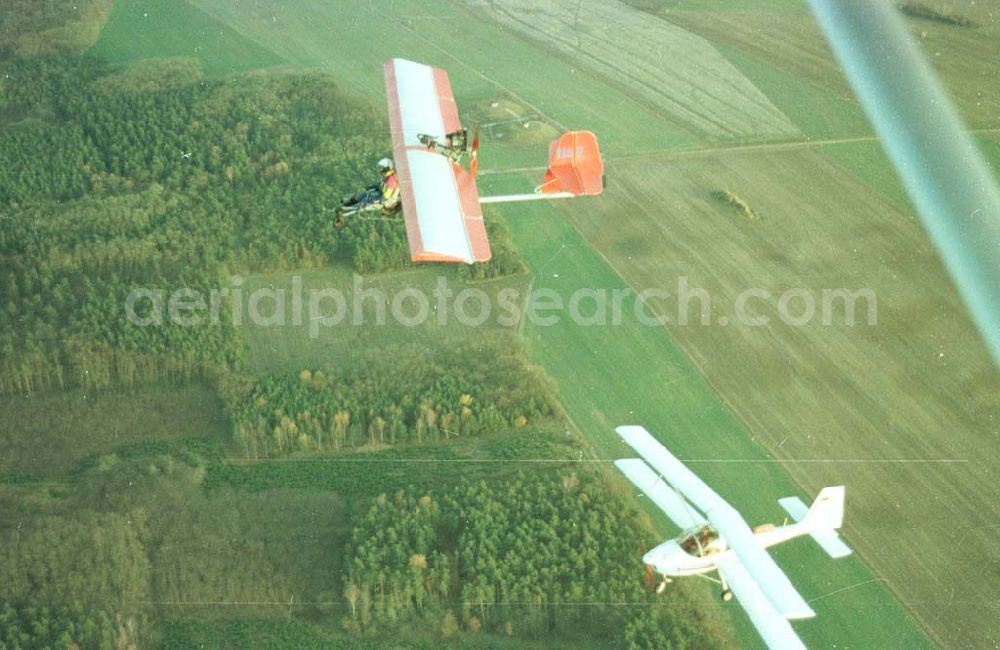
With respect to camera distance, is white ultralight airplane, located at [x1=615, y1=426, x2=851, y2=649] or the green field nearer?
white ultralight airplane, located at [x1=615, y1=426, x2=851, y2=649]

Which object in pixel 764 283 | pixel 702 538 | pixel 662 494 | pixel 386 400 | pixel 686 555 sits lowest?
pixel 386 400

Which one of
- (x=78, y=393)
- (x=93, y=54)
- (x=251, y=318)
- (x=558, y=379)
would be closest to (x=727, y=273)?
(x=558, y=379)

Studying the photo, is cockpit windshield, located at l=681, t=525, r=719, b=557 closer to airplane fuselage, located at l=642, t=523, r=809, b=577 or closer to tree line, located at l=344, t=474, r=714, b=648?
airplane fuselage, located at l=642, t=523, r=809, b=577

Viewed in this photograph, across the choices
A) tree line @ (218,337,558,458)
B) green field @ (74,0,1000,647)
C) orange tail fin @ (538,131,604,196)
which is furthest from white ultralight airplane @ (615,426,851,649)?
orange tail fin @ (538,131,604,196)

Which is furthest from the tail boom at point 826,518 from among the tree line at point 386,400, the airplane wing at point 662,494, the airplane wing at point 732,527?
the tree line at point 386,400

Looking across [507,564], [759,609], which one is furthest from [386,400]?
[759,609]

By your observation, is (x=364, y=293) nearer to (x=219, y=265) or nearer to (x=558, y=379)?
(x=219, y=265)

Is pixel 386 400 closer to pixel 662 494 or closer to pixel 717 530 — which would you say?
pixel 662 494
